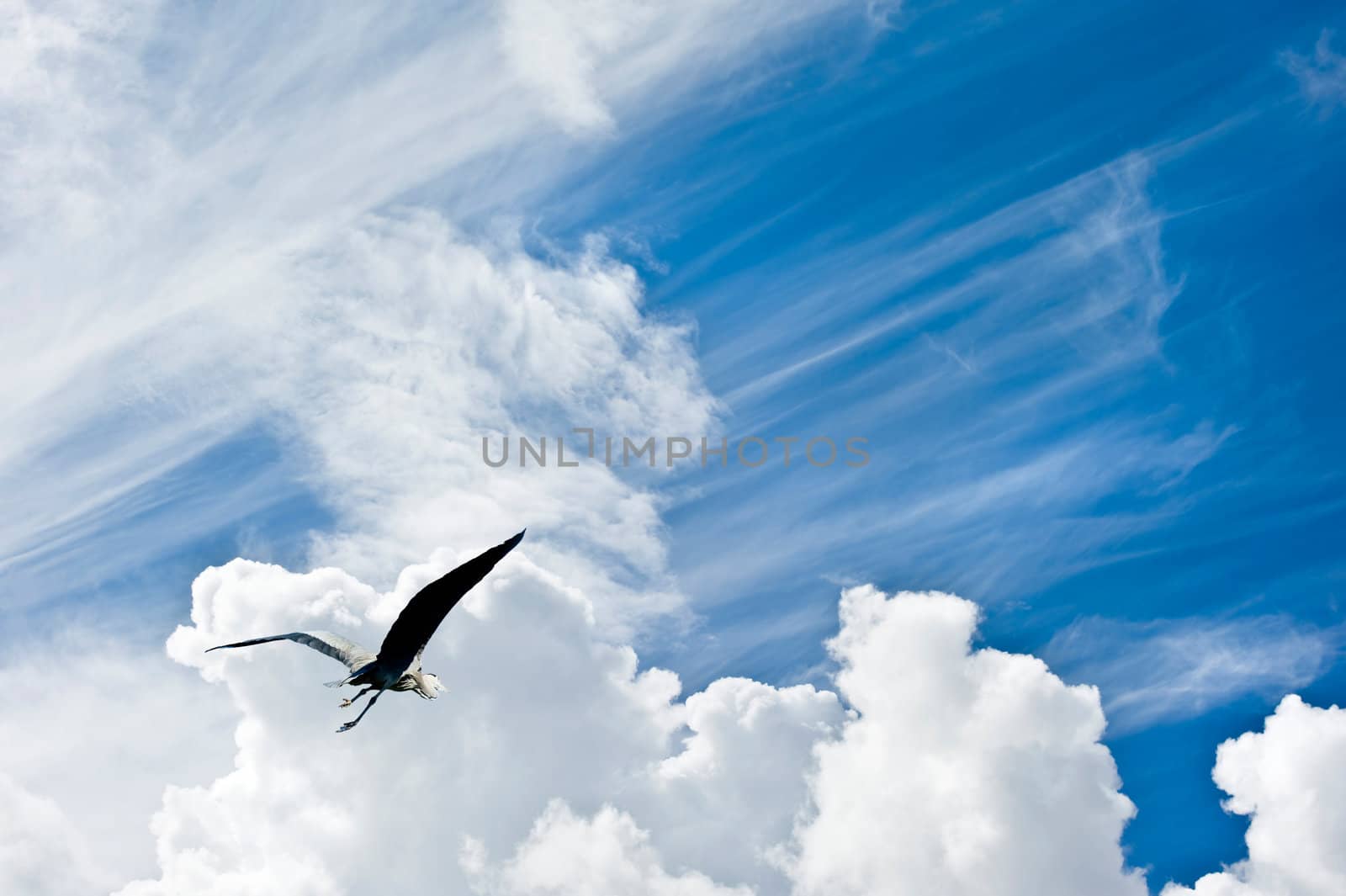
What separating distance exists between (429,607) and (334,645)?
8911 millimetres

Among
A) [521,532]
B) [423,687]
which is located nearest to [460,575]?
[521,532]

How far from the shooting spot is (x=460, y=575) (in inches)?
1416

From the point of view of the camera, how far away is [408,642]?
134ft

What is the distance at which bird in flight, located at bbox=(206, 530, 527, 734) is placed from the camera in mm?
35844

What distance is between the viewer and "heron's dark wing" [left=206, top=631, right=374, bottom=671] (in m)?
44.3

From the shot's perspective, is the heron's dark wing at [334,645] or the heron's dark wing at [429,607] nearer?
the heron's dark wing at [429,607]

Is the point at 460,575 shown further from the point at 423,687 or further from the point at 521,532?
the point at 423,687

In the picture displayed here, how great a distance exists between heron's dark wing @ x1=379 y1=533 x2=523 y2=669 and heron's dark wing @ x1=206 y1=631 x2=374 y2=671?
3081 mm

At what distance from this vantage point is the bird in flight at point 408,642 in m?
35.8

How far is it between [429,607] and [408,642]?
9.32 ft

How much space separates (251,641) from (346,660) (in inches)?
140

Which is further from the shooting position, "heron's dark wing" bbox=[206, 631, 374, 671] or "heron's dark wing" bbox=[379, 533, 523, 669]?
"heron's dark wing" bbox=[206, 631, 374, 671]

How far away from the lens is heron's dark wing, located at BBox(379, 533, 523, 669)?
34594 millimetres

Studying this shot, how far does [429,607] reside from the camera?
127 feet
